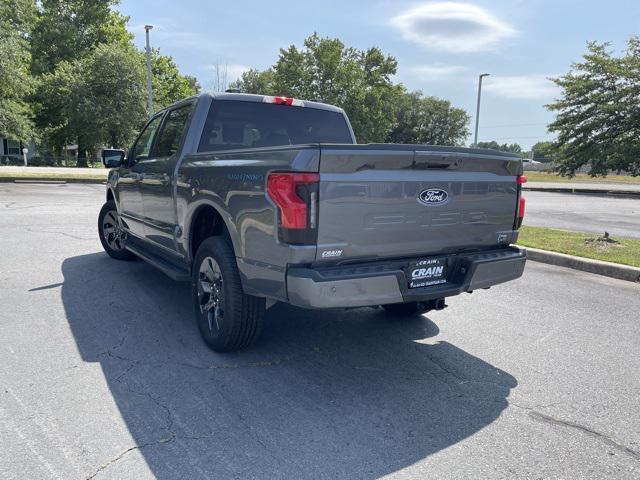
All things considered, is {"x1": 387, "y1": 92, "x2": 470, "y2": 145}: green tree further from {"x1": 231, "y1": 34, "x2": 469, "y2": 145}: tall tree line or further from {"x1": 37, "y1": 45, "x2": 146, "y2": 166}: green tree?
{"x1": 37, "y1": 45, "x2": 146, "y2": 166}: green tree

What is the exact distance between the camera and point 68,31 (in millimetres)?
42219

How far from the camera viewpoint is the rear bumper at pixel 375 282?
3.02 metres

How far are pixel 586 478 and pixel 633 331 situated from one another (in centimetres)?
276

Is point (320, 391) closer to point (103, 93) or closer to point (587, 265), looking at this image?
point (587, 265)

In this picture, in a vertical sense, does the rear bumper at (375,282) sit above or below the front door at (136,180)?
below

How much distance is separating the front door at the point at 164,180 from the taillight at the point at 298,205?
1.91m

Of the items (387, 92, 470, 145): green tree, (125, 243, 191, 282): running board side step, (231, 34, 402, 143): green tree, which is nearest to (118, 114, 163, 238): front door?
(125, 243, 191, 282): running board side step

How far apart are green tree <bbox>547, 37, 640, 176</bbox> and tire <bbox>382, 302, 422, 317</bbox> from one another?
1105 inches

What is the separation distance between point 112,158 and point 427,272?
14.8ft

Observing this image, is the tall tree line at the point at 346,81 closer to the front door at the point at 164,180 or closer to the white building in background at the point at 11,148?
the white building in background at the point at 11,148

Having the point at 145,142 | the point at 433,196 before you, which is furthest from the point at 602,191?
the point at 433,196

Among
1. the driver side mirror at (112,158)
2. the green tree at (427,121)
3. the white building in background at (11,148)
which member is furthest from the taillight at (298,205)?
the green tree at (427,121)

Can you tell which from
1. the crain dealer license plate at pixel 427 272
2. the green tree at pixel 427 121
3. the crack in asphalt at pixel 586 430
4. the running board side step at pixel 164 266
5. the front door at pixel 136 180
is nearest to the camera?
A: the crack in asphalt at pixel 586 430

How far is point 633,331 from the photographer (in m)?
4.67
